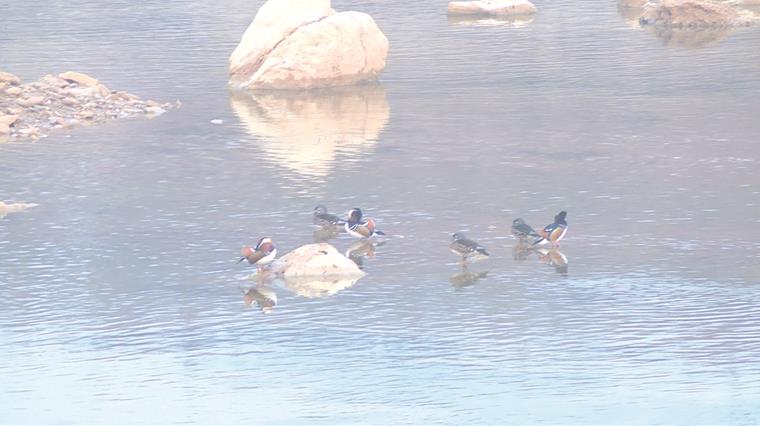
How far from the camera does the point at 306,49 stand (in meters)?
38.0

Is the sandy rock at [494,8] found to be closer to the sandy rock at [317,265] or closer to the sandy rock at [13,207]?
the sandy rock at [13,207]

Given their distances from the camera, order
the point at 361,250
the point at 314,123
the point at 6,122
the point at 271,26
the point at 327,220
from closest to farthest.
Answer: the point at 361,250
the point at 327,220
the point at 6,122
the point at 314,123
the point at 271,26

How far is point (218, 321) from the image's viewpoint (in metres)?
19.5

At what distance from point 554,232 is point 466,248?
1630 mm

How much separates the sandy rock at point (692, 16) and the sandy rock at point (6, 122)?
24295 mm

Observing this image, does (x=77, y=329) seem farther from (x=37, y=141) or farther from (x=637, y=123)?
(x=637, y=123)

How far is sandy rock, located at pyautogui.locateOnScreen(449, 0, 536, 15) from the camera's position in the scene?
53.8 meters

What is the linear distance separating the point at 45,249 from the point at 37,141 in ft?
30.9

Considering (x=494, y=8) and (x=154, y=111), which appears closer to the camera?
(x=154, y=111)

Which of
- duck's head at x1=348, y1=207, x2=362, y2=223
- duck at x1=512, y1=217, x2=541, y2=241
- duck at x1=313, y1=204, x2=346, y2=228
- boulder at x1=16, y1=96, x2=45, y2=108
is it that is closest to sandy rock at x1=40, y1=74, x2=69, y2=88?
boulder at x1=16, y1=96, x2=45, y2=108

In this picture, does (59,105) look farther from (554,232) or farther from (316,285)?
(554,232)

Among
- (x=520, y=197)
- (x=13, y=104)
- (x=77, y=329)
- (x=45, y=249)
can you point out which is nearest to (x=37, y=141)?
(x=13, y=104)

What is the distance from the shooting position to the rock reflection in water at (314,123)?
99.1 feet

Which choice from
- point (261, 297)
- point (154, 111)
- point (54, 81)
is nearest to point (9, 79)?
point (54, 81)
